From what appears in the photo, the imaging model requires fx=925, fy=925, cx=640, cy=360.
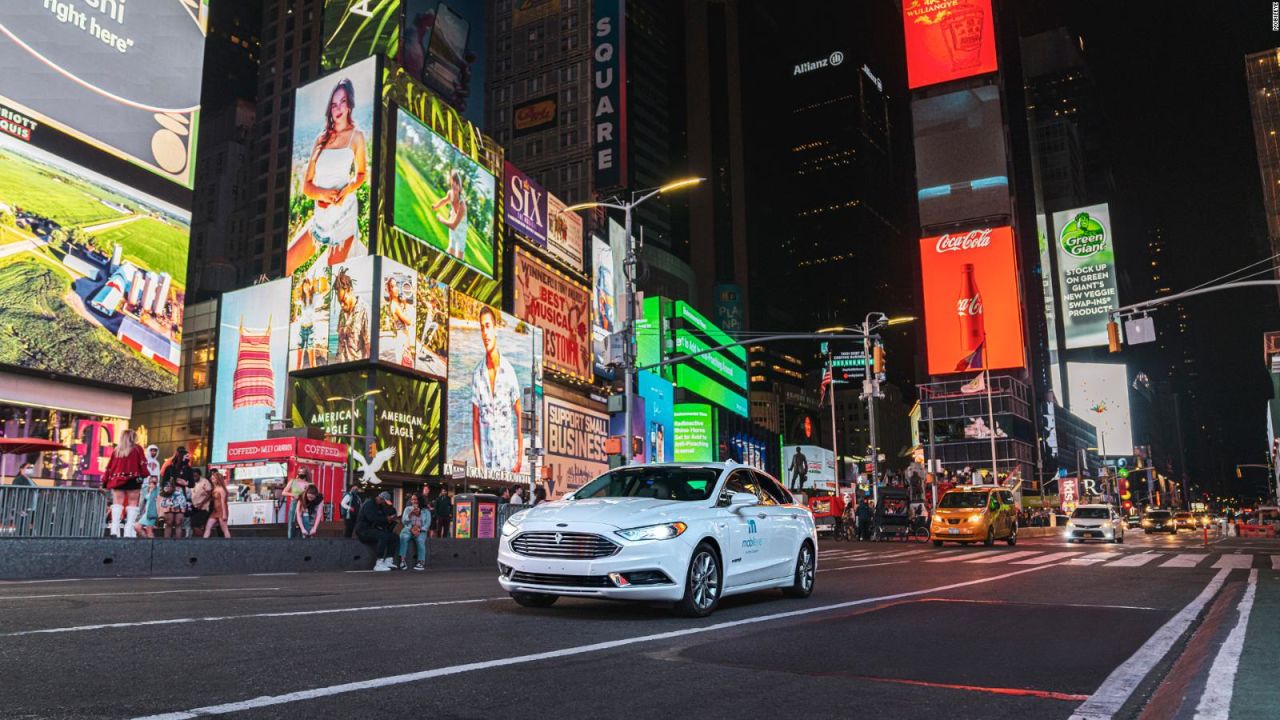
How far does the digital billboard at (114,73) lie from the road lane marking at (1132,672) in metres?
40.4

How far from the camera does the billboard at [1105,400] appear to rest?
5694 inches

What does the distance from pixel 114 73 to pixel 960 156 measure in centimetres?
9437

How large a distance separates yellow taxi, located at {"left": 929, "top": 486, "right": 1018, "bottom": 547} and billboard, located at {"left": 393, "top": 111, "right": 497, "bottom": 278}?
Answer: 117 feet

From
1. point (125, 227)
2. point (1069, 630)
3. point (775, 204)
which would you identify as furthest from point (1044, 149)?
point (1069, 630)

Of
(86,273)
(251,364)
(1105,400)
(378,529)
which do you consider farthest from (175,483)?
(1105,400)

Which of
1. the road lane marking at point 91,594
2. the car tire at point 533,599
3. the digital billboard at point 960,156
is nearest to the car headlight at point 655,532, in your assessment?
the car tire at point 533,599

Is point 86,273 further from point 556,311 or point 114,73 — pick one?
point 556,311

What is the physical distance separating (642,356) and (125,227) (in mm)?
51577

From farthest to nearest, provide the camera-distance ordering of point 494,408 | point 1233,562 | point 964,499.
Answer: point 494,408
point 964,499
point 1233,562

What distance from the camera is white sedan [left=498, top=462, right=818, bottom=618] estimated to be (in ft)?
26.8

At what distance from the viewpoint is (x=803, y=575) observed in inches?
427

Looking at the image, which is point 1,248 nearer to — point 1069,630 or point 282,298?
point 282,298

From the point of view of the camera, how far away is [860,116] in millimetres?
199250

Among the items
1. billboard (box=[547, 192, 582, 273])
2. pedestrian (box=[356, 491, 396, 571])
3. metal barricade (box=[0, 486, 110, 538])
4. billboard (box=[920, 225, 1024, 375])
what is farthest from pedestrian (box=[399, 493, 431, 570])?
billboard (box=[920, 225, 1024, 375])
